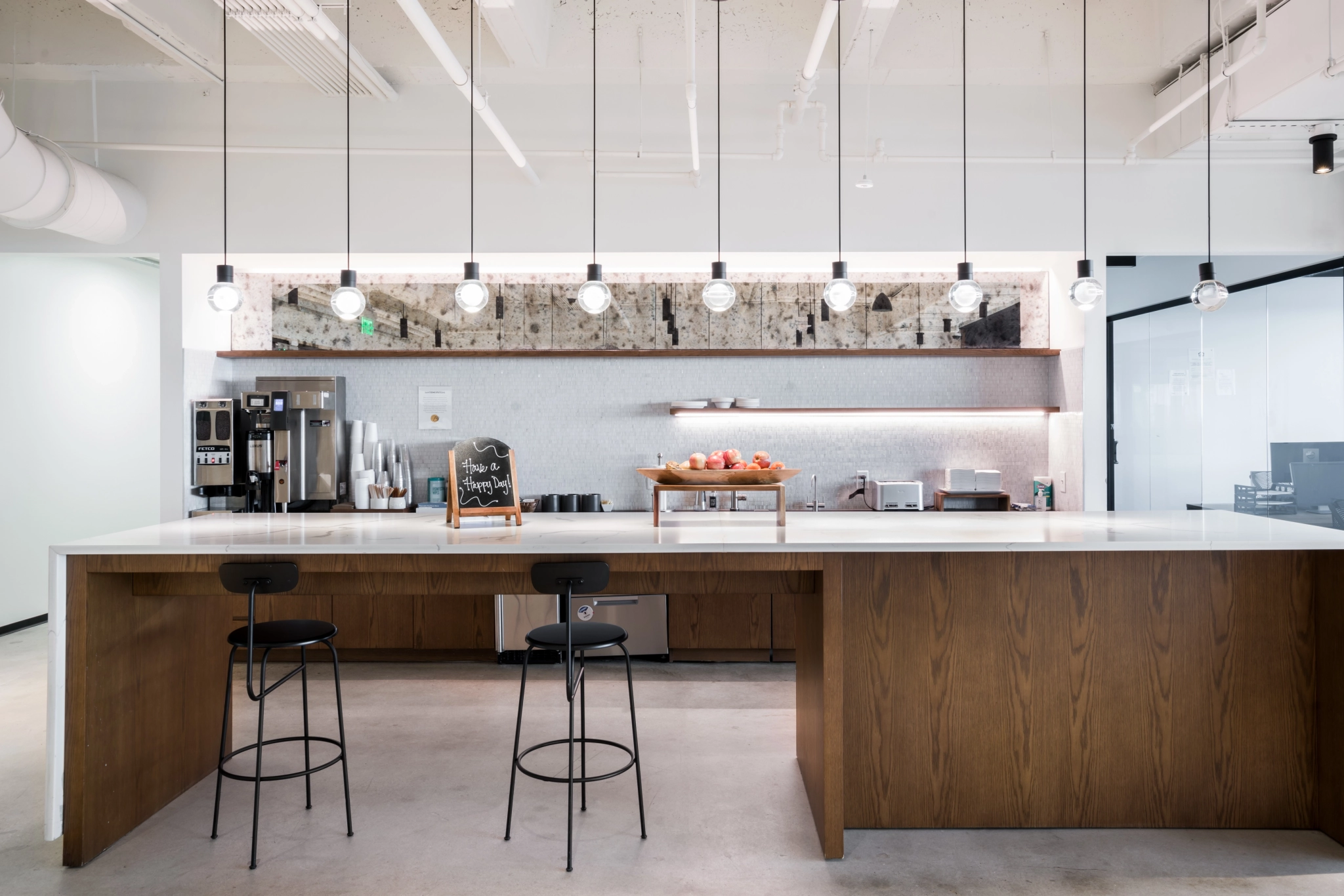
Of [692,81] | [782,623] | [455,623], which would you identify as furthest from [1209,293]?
[455,623]

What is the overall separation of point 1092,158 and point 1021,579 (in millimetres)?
3239

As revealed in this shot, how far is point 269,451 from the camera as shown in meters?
5.19

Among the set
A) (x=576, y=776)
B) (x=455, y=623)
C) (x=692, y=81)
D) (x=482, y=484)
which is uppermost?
(x=692, y=81)

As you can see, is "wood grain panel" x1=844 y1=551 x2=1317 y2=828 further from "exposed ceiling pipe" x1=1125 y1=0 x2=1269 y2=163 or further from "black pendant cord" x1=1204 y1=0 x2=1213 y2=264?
"exposed ceiling pipe" x1=1125 y1=0 x2=1269 y2=163

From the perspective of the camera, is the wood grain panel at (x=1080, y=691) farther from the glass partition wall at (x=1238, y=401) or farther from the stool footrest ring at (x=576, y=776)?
the glass partition wall at (x=1238, y=401)

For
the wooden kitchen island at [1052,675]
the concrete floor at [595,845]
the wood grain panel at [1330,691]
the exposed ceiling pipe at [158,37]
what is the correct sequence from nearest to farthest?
the concrete floor at [595,845]
the wood grain panel at [1330,691]
the wooden kitchen island at [1052,675]
the exposed ceiling pipe at [158,37]

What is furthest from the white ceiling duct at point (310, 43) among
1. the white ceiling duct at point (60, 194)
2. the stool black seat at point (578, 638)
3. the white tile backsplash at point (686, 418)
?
the stool black seat at point (578, 638)

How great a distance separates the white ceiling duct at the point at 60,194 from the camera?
3844mm

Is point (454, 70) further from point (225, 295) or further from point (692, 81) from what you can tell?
point (225, 295)

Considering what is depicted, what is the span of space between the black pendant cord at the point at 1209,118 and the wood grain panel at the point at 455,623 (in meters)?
4.09

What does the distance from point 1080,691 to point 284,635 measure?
9.28 feet

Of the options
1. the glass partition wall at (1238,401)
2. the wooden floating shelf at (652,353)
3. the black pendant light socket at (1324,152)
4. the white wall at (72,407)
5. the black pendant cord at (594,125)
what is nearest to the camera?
the black pendant cord at (594,125)

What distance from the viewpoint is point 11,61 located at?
4.65 meters

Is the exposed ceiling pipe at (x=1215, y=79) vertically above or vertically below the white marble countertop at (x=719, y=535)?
above
